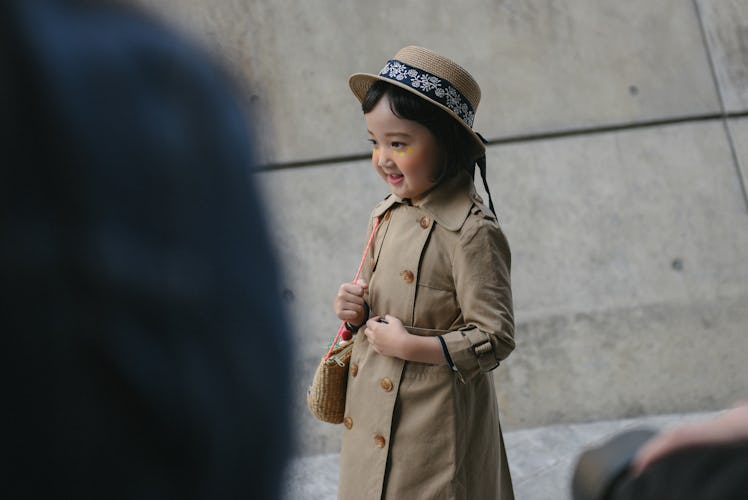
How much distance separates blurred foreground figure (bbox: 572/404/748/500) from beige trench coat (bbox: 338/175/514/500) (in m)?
1.17

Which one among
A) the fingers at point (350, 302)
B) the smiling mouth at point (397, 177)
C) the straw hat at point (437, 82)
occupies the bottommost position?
the fingers at point (350, 302)

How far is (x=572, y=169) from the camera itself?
425cm

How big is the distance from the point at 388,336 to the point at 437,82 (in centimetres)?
72

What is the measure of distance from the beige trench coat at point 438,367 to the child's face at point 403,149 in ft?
0.27

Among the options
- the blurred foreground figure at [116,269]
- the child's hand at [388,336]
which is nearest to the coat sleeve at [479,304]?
the child's hand at [388,336]

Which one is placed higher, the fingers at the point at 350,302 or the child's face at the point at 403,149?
the child's face at the point at 403,149

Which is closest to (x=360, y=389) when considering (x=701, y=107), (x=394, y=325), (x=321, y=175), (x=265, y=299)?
(x=394, y=325)

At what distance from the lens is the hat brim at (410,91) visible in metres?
1.94

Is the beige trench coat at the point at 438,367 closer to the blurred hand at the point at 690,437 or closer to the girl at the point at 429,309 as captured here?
the girl at the point at 429,309

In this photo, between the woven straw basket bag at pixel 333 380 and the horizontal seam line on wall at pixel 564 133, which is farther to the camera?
the horizontal seam line on wall at pixel 564 133

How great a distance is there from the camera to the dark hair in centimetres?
200

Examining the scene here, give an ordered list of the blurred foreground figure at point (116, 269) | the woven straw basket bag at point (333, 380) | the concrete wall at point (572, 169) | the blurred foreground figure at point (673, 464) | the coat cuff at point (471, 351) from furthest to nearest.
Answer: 1. the concrete wall at point (572, 169)
2. the woven straw basket bag at point (333, 380)
3. the coat cuff at point (471, 351)
4. the blurred foreground figure at point (673, 464)
5. the blurred foreground figure at point (116, 269)

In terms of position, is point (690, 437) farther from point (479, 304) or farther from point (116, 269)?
point (479, 304)

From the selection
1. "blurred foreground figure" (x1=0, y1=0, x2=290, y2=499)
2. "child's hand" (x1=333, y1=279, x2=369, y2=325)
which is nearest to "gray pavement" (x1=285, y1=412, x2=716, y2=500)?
"child's hand" (x1=333, y1=279, x2=369, y2=325)
